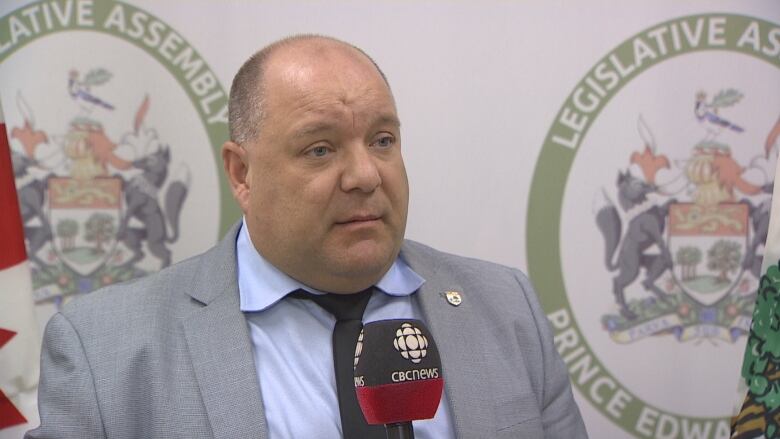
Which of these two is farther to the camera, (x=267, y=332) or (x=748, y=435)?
(x=267, y=332)

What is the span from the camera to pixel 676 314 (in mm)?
3049

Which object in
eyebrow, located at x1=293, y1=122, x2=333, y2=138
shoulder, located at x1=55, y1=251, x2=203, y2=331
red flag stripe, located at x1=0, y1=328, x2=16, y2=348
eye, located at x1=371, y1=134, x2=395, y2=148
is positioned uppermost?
eyebrow, located at x1=293, y1=122, x2=333, y2=138

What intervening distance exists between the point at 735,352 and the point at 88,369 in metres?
2.05

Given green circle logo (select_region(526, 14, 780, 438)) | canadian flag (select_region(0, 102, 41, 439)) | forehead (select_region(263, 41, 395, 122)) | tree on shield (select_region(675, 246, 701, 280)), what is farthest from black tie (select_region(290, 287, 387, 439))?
tree on shield (select_region(675, 246, 701, 280))

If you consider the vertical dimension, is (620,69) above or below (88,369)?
above

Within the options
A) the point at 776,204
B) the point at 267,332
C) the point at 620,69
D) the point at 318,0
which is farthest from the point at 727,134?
the point at 267,332

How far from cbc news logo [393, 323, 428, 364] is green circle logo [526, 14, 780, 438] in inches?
55.6

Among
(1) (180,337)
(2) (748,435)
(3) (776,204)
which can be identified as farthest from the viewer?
(1) (180,337)

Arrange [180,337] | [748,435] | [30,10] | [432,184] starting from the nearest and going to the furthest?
[748,435], [180,337], [30,10], [432,184]

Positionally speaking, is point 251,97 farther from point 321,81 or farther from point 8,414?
point 8,414

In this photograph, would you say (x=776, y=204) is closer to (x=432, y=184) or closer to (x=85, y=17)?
(x=432, y=184)

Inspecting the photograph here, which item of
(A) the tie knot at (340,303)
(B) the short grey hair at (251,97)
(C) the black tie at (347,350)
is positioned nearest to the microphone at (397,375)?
(C) the black tie at (347,350)

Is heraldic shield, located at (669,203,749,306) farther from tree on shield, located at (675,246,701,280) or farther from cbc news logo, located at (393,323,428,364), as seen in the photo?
cbc news logo, located at (393,323,428,364)

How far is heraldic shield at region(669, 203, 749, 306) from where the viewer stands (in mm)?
3029
